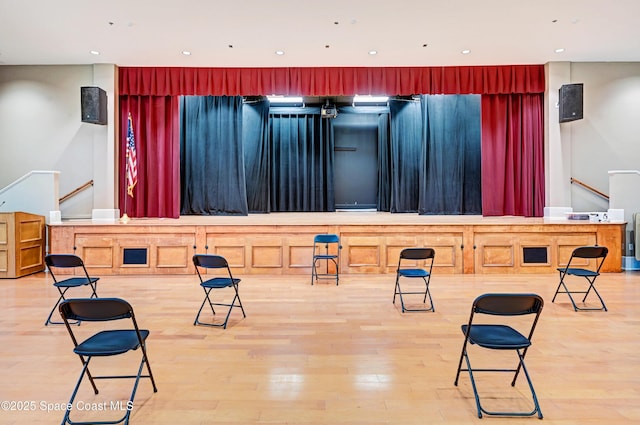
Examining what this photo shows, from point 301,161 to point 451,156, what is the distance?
4435 millimetres

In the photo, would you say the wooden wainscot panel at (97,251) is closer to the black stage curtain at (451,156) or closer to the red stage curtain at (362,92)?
the red stage curtain at (362,92)

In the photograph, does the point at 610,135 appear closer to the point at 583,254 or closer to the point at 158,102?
the point at 583,254

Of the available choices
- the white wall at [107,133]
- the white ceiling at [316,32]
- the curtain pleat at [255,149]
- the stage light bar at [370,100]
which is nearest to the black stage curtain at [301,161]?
the curtain pleat at [255,149]

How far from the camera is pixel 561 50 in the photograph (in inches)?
307

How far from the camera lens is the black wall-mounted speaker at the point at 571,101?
7.77 m

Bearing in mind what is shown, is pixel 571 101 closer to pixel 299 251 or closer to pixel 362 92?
pixel 362 92

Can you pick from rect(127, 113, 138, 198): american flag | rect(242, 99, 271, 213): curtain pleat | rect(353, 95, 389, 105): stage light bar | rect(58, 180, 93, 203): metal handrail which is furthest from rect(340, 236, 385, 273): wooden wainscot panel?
rect(353, 95, 389, 105): stage light bar

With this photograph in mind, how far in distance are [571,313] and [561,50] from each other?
5.56m

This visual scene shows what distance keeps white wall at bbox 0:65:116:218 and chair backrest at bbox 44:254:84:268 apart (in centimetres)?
441

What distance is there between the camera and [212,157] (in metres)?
11.4

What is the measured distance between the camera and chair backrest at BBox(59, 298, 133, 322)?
2.31m

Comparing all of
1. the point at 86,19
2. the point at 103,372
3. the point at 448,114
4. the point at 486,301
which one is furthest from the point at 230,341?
the point at 448,114

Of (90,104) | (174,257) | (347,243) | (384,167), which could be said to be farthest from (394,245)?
(90,104)

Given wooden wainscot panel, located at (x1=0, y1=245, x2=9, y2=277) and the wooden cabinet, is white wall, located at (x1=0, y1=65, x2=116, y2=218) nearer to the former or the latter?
the wooden cabinet
